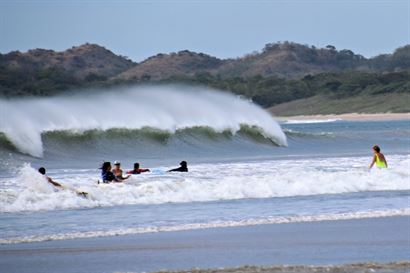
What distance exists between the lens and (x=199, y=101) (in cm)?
4434

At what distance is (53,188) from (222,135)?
22055 millimetres

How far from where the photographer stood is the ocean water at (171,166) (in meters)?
15.7

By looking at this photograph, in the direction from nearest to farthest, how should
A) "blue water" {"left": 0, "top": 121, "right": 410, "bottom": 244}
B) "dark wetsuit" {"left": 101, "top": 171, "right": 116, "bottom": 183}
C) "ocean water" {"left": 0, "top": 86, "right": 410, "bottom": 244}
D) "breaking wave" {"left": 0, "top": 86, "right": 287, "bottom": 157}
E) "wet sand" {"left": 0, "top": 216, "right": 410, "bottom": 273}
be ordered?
1. "wet sand" {"left": 0, "top": 216, "right": 410, "bottom": 273}
2. "blue water" {"left": 0, "top": 121, "right": 410, "bottom": 244}
3. "ocean water" {"left": 0, "top": 86, "right": 410, "bottom": 244}
4. "dark wetsuit" {"left": 101, "top": 171, "right": 116, "bottom": 183}
5. "breaking wave" {"left": 0, "top": 86, "right": 287, "bottom": 157}

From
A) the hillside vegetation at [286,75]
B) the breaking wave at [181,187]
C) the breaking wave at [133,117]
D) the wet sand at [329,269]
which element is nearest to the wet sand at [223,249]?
the wet sand at [329,269]

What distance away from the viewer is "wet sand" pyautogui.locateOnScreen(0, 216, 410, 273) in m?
11.5

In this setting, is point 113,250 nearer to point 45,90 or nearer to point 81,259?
point 81,259

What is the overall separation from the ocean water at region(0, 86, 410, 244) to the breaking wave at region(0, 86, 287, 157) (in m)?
0.07

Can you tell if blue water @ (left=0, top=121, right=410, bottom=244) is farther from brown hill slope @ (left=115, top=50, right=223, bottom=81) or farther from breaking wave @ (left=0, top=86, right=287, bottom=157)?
brown hill slope @ (left=115, top=50, right=223, bottom=81)

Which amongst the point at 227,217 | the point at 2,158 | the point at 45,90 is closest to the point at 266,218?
the point at 227,217

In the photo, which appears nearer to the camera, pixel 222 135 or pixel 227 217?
pixel 227 217

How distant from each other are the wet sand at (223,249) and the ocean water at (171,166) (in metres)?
0.69

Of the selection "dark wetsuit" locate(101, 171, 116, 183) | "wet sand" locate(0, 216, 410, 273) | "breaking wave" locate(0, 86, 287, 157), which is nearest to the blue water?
"dark wetsuit" locate(101, 171, 116, 183)

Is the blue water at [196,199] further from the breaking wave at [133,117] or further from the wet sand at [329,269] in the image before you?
the breaking wave at [133,117]

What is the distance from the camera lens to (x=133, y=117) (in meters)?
39.4
